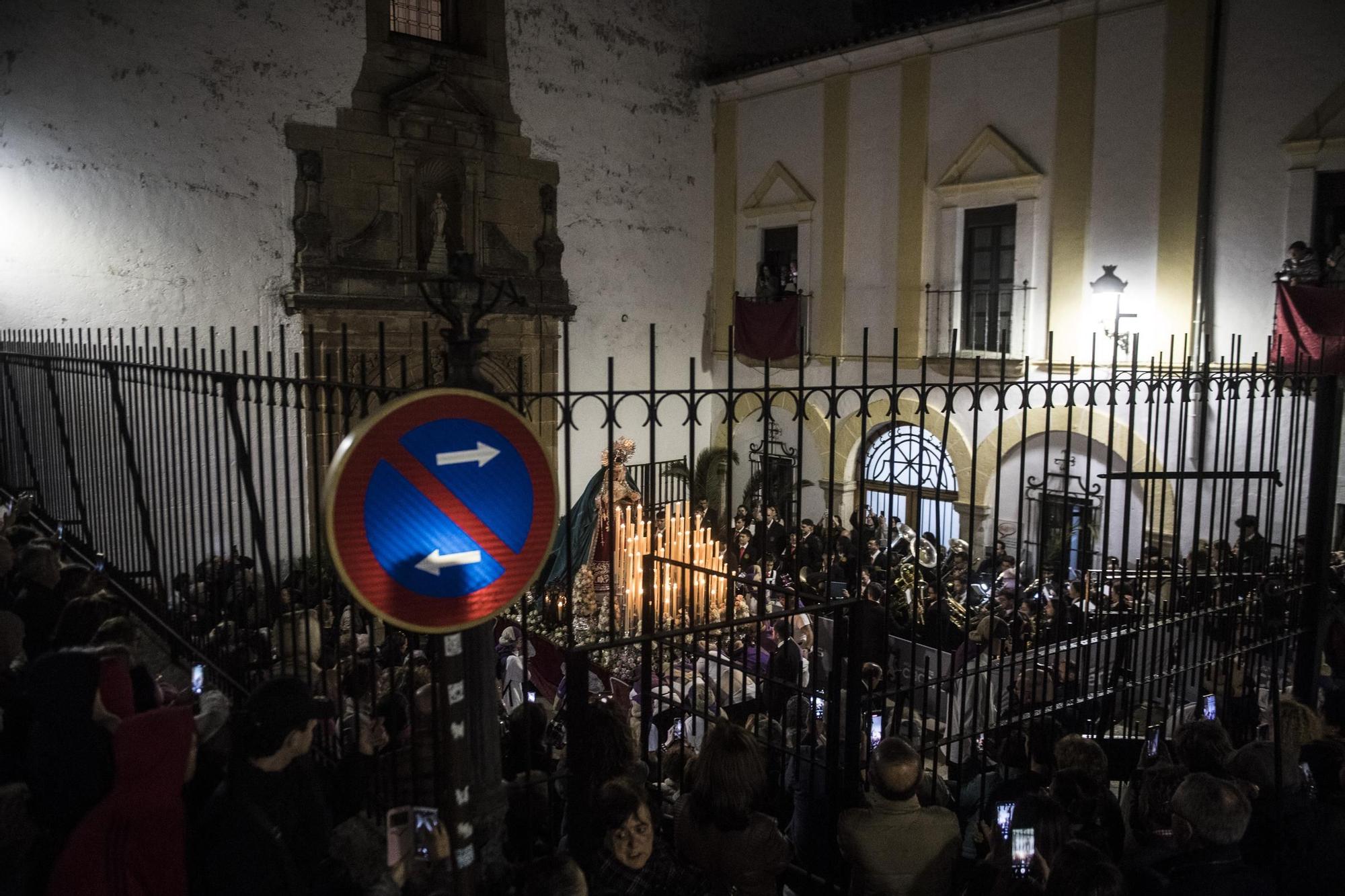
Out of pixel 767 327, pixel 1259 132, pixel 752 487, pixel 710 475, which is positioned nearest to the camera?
pixel 1259 132

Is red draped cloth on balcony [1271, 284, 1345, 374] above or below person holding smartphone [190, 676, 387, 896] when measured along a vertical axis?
above

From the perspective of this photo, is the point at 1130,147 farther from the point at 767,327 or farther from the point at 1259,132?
the point at 767,327

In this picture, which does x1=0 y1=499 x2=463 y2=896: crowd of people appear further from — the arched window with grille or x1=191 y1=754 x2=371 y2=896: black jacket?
the arched window with grille

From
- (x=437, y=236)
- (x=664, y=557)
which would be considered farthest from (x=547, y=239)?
(x=664, y=557)

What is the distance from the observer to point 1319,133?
10266mm

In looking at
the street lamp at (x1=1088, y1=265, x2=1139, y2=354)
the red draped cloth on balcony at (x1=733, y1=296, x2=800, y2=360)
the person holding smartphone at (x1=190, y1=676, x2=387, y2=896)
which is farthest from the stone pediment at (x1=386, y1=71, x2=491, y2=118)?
the person holding smartphone at (x1=190, y1=676, x2=387, y2=896)

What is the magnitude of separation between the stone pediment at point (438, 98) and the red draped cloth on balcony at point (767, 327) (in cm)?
470

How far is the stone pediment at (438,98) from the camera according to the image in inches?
503

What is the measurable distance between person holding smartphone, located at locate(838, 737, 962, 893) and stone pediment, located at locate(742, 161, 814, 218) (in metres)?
12.6

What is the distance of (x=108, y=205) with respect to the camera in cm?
1070

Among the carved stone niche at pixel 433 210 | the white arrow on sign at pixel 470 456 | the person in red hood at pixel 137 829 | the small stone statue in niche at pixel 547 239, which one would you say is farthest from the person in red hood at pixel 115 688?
the small stone statue in niche at pixel 547 239

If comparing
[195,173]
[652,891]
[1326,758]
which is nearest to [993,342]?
[1326,758]

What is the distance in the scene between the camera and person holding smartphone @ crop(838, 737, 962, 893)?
11.9ft

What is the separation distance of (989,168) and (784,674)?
1021 cm
